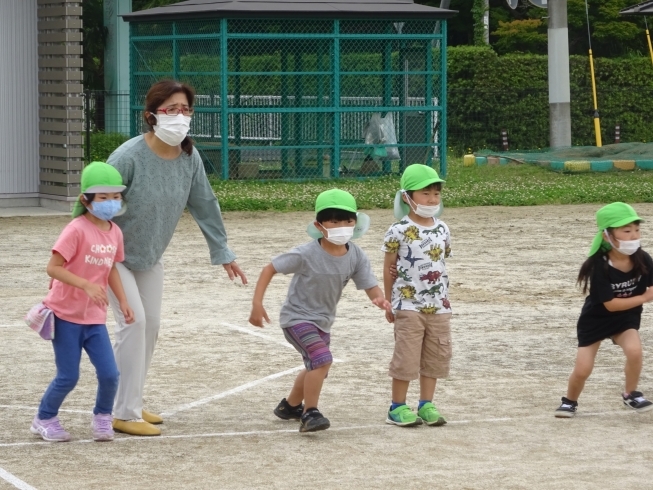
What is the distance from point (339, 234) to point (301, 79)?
53.5 feet

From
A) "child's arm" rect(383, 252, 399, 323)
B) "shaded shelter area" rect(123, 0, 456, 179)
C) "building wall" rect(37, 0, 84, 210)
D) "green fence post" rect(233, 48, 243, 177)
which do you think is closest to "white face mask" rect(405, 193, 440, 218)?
"child's arm" rect(383, 252, 399, 323)

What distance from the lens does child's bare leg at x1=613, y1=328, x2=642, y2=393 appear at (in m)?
7.17

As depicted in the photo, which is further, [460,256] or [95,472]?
[460,256]

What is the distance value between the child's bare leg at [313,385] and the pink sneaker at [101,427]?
95 centimetres

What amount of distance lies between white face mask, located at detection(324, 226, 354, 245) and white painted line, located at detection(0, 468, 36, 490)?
6.21ft

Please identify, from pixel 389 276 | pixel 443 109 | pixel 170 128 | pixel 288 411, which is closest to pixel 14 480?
pixel 288 411

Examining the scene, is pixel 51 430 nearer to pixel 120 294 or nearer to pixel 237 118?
pixel 120 294

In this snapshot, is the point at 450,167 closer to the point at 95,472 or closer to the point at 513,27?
the point at 513,27

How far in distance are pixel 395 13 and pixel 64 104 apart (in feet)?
21.6

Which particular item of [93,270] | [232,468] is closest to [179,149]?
[93,270]

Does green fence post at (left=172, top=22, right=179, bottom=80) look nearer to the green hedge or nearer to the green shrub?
the green shrub

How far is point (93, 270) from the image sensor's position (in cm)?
646

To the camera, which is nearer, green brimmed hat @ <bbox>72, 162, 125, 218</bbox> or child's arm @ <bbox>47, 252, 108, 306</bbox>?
child's arm @ <bbox>47, 252, 108, 306</bbox>

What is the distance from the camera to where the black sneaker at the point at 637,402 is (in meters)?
7.24
